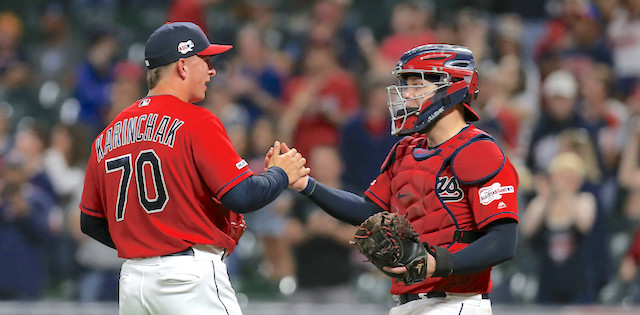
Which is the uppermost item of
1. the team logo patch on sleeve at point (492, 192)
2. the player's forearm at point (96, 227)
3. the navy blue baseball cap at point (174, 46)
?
the navy blue baseball cap at point (174, 46)

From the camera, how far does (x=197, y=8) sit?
10.6 meters

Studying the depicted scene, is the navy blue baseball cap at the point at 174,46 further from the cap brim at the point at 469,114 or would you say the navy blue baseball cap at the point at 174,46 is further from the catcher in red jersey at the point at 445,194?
the cap brim at the point at 469,114

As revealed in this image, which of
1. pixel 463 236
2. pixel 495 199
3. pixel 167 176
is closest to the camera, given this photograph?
pixel 495 199

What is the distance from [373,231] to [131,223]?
1138mm

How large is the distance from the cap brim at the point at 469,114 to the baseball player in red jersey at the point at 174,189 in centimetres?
93

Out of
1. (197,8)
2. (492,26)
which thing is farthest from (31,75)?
(492,26)

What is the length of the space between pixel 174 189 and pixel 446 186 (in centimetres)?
121

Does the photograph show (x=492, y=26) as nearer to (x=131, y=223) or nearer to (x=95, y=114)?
(x=95, y=114)

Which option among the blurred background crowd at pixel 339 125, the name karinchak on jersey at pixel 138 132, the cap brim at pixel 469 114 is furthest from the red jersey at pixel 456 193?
the blurred background crowd at pixel 339 125

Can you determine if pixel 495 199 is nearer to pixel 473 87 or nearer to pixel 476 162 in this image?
pixel 476 162

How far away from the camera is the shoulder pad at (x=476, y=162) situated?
3693mm

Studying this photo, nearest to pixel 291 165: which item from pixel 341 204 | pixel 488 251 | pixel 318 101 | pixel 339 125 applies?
pixel 341 204

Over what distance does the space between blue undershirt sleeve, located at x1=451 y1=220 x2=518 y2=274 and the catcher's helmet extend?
601mm

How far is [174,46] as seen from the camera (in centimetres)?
403
